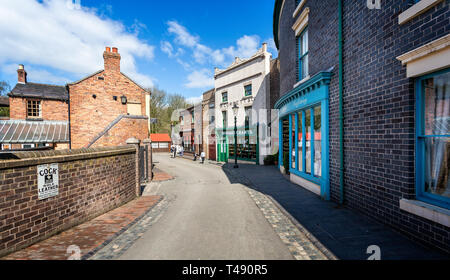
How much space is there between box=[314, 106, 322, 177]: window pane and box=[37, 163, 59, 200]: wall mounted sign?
812 centimetres

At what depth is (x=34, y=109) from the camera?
20.0 metres

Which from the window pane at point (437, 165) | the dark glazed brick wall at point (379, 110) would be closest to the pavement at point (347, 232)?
the dark glazed brick wall at point (379, 110)

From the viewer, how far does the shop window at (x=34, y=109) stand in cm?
1984

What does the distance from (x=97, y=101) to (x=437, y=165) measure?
63.7ft

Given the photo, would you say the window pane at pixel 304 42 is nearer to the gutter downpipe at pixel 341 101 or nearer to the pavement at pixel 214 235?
the gutter downpipe at pixel 341 101

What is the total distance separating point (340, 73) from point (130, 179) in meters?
8.26

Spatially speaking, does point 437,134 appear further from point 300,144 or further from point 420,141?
point 300,144

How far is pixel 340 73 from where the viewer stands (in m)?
6.46

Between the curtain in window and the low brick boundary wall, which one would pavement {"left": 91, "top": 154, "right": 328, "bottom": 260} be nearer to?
the low brick boundary wall

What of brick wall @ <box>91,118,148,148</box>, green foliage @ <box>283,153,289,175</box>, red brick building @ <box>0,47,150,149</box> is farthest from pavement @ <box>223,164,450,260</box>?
red brick building @ <box>0,47,150,149</box>

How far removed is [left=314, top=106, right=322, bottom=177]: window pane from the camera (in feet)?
25.8

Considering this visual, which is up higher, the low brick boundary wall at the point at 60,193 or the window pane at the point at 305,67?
the window pane at the point at 305,67

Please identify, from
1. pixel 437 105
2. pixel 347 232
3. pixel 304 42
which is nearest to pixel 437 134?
pixel 437 105

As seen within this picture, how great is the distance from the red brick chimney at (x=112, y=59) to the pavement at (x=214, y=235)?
14.5 meters
